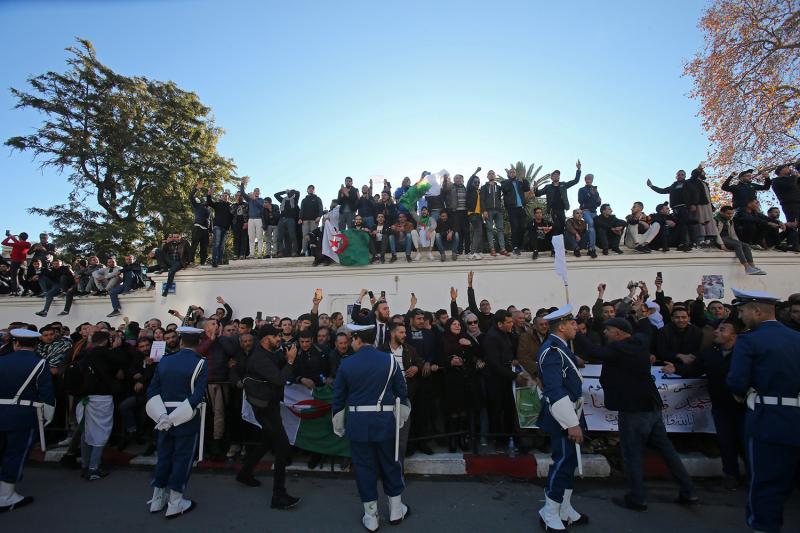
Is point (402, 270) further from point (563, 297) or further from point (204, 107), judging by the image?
point (204, 107)

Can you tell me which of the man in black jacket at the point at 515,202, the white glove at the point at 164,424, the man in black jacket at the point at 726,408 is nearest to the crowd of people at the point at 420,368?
the man in black jacket at the point at 726,408

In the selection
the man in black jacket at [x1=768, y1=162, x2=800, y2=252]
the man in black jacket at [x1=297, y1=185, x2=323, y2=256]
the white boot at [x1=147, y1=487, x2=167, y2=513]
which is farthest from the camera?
the man in black jacket at [x1=297, y1=185, x2=323, y2=256]

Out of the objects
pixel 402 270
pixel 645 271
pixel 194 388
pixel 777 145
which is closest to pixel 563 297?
pixel 645 271

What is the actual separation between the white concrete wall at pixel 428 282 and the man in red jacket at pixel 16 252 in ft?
7.06

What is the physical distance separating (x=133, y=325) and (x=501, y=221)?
9.29 m

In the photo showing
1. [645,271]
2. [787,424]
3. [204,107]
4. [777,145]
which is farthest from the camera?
[204,107]

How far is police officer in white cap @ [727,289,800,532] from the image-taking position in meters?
3.43

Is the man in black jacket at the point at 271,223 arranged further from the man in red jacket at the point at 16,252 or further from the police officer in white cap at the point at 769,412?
the police officer in white cap at the point at 769,412

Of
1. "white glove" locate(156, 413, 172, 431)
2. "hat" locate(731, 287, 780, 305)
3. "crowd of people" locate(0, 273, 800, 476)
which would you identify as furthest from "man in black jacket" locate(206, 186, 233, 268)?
"hat" locate(731, 287, 780, 305)

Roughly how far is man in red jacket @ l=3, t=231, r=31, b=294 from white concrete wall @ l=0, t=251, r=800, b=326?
2.15 metres

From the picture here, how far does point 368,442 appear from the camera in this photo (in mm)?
4309

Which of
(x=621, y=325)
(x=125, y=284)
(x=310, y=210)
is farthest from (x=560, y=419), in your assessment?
(x=125, y=284)

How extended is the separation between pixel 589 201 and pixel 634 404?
8944mm

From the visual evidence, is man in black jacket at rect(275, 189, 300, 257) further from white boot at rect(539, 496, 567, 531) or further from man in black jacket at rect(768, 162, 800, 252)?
man in black jacket at rect(768, 162, 800, 252)
